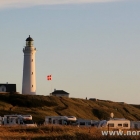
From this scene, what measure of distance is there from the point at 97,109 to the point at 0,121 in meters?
34.4

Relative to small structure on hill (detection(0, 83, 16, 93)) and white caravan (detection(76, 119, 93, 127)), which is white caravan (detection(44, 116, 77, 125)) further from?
small structure on hill (detection(0, 83, 16, 93))

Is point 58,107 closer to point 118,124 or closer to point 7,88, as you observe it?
point 7,88

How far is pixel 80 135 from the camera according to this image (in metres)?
38.9

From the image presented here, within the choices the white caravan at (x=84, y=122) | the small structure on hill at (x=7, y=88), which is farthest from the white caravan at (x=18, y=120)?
the small structure on hill at (x=7, y=88)

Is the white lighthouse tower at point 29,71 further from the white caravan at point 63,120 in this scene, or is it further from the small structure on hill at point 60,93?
the white caravan at point 63,120

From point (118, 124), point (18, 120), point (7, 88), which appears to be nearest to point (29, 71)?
point (7, 88)

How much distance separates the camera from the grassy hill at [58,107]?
292 feet

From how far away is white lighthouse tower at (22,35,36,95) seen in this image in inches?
3994

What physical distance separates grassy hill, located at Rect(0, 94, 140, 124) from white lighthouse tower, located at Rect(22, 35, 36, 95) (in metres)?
2.29

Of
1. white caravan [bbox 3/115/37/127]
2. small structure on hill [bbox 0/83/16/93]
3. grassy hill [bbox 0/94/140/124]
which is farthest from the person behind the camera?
small structure on hill [bbox 0/83/16/93]

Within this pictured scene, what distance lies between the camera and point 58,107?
94.6 metres

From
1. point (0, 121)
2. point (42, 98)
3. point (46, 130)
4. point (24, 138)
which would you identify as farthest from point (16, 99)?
point (24, 138)

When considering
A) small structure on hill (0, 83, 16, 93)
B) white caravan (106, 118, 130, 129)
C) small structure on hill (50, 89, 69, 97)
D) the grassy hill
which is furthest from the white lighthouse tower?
white caravan (106, 118, 130, 129)

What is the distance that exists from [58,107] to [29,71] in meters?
10.6
